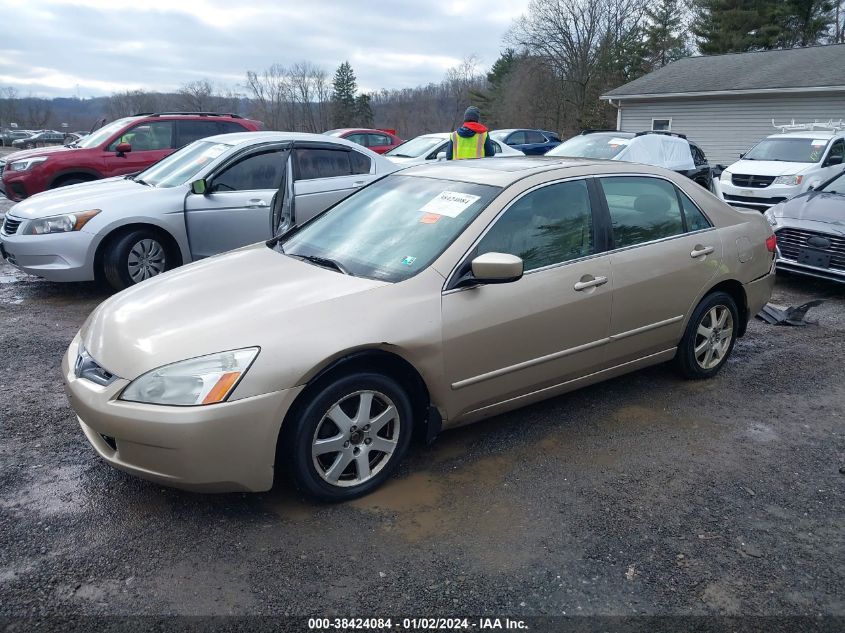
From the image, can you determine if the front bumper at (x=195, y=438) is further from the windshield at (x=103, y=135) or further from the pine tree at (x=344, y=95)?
the pine tree at (x=344, y=95)

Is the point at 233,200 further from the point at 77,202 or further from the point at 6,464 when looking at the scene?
the point at 6,464

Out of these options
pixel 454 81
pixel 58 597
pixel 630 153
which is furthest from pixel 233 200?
pixel 454 81

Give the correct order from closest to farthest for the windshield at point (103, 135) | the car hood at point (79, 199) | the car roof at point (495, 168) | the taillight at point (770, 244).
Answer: the car roof at point (495, 168) → the taillight at point (770, 244) → the car hood at point (79, 199) → the windshield at point (103, 135)

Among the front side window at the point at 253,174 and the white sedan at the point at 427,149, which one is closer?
the front side window at the point at 253,174

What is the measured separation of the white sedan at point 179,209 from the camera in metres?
6.32

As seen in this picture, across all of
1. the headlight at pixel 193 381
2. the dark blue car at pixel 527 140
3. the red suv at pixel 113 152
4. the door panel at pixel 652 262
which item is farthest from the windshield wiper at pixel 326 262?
the dark blue car at pixel 527 140

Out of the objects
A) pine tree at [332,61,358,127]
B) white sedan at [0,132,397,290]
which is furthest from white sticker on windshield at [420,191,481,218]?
pine tree at [332,61,358,127]

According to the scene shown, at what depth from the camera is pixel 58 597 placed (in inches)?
100

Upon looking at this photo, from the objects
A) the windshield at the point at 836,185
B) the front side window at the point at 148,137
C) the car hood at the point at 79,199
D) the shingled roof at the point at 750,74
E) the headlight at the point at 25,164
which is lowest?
the windshield at the point at 836,185

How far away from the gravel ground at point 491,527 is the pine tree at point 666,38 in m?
44.6

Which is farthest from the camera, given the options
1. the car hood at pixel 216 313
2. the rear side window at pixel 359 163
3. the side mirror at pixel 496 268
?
the rear side window at pixel 359 163

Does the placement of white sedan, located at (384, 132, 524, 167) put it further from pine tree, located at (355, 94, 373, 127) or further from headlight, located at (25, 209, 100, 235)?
pine tree, located at (355, 94, 373, 127)

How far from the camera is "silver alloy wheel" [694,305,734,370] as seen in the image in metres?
4.67

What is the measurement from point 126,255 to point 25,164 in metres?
4.83
